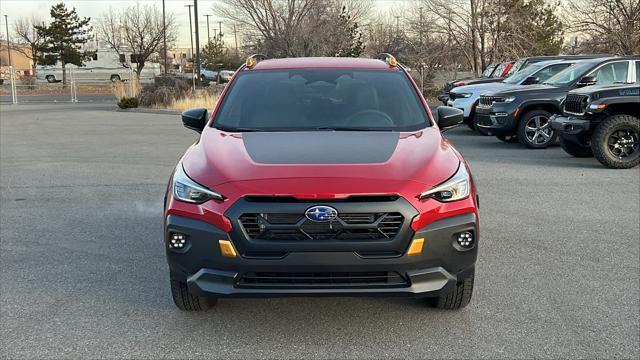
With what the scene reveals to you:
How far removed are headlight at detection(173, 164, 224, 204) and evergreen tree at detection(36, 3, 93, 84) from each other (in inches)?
2213

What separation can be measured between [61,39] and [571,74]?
171 ft

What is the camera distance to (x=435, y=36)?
3080cm

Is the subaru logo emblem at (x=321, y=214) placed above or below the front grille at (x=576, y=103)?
below

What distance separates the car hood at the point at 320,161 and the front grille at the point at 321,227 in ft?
0.44

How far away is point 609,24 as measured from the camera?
2755 cm

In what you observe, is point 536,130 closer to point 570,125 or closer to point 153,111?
point 570,125

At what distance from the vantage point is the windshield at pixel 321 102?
469cm

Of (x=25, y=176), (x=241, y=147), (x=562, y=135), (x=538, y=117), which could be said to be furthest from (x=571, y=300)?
(x=538, y=117)

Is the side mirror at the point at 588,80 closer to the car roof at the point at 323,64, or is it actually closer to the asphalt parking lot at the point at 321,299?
the asphalt parking lot at the point at 321,299

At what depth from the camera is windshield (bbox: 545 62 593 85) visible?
12.6m

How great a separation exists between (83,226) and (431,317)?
3.99 meters

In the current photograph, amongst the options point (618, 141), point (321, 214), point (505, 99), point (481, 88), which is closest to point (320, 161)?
point (321, 214)

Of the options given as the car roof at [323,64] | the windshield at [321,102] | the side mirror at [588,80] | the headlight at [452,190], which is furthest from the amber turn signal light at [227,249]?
the side mirror at [588,80]

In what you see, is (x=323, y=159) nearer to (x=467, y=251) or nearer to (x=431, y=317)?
(x=467, y=251)
